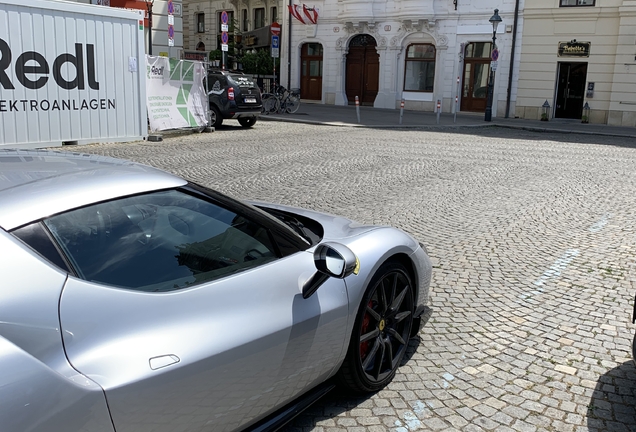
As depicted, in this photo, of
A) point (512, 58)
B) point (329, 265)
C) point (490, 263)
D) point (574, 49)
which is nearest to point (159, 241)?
point (329, 265)

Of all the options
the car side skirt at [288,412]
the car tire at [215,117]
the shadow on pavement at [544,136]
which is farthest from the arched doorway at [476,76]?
the car side skirt at [288,412]

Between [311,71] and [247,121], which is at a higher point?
[311,71]

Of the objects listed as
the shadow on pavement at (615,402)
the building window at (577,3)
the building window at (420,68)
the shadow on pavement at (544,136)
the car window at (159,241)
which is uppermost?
the building window at (577,3)

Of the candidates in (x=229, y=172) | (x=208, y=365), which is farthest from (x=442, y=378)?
(x=229, y=172)

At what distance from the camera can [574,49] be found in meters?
28.0

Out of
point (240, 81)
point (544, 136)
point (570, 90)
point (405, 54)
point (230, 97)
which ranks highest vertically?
point (405, 54)

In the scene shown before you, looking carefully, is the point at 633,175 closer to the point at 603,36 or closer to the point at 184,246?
the point at 184,246

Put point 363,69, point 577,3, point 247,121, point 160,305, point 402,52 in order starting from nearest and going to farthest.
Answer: point 160,305 < point 247,121 < point 577,3 < point 402,52 < point 363,69

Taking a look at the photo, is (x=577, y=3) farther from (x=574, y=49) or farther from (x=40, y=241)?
(x=40, y=241)

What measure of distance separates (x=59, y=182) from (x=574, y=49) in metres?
29.8

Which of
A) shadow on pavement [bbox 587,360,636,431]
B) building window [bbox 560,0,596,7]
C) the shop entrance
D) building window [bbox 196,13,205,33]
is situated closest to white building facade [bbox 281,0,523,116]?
building window [bbox 560,0,596,7]

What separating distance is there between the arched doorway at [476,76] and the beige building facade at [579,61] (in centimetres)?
202

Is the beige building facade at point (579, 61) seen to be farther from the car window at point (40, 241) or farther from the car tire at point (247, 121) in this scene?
the car window at point (40, 241)

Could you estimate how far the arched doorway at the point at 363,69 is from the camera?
34.8m
